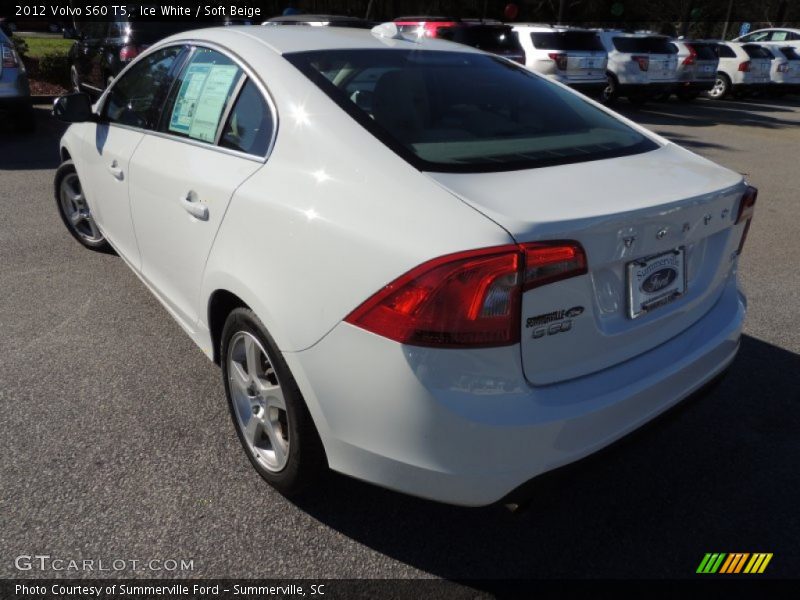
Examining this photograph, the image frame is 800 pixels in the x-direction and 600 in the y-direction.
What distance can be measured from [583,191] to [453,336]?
24.4 inches

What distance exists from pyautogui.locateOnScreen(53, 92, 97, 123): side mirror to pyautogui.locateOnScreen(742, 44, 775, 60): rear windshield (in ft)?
62.4

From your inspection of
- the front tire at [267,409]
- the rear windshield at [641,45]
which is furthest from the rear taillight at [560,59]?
the front tire at [267,409]

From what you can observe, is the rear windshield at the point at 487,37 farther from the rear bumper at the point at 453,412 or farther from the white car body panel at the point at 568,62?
the rear bumper at the point at 453,412

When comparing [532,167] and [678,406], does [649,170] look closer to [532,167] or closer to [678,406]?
[532,167]

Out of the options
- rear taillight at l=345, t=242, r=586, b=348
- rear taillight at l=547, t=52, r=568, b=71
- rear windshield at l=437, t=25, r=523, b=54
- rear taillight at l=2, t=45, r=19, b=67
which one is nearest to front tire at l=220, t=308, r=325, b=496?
rear taillight at l=345, t=242, r=586, b=348

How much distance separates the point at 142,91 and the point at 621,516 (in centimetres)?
299

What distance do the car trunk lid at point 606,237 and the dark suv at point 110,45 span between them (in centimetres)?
918

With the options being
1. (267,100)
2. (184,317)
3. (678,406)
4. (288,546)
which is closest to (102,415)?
(184,317)

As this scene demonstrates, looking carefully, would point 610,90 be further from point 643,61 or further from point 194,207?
point 194,207

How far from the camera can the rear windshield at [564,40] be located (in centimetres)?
1287

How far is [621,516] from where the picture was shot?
95.7 inches

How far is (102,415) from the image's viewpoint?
292 cm

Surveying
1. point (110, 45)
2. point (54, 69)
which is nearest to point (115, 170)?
point (110, 45)

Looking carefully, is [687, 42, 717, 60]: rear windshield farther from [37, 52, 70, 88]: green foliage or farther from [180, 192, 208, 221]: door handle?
[180, 192, 208, 221]: door handle
